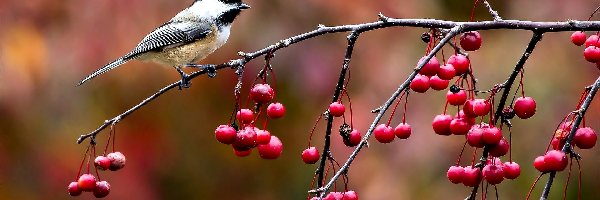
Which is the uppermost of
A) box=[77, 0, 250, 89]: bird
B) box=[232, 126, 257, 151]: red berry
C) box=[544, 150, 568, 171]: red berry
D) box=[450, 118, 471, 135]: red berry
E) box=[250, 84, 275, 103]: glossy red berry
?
box=[77, 0, 250, 89]: bird

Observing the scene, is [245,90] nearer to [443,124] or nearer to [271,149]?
[271,149]

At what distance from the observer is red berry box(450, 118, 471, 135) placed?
2074 millimetres

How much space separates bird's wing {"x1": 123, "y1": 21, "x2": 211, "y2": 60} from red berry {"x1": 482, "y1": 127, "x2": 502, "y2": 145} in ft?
5.45

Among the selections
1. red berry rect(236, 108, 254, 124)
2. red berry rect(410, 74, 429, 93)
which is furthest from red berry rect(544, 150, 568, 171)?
red berry rect(236, 108, 254, 124)

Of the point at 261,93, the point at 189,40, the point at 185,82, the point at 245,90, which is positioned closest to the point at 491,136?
the point at 261,93

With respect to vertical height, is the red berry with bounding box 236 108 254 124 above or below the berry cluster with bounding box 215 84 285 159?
above

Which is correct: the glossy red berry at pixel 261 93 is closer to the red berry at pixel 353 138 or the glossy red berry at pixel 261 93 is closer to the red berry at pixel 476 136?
the red berry at pixel 353 138

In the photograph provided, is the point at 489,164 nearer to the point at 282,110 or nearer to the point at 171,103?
the point at 282,110

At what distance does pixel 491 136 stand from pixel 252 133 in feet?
1.73

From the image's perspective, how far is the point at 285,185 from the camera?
16.6 feet

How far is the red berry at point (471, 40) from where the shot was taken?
6.69ft

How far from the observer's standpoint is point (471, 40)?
2.04 metres

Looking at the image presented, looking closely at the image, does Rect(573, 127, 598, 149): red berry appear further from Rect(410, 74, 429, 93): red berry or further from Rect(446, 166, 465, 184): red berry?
Rect(410, 74, 429, 93): red berry

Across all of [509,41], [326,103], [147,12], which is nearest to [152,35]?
[147,12]
